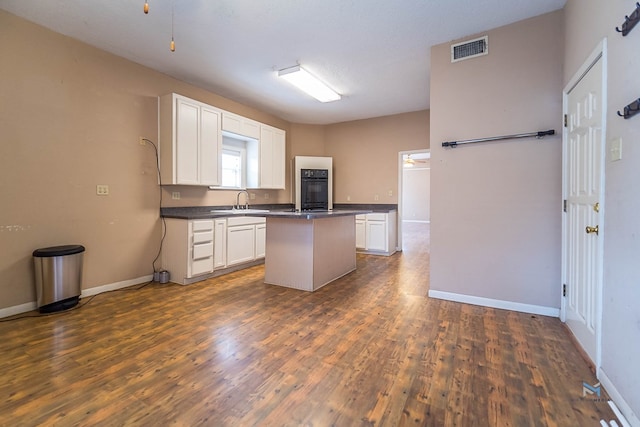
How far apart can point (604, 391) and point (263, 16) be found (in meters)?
3.71

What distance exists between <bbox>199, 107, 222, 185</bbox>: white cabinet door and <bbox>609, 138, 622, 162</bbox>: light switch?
163 inches

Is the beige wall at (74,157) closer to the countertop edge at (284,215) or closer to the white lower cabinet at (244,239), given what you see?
the countertop edge at (284,215)

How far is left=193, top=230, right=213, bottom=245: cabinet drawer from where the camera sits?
3.63 meters

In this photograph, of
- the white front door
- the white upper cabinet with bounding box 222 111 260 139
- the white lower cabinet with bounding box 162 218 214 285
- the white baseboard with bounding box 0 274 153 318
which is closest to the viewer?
the white front door

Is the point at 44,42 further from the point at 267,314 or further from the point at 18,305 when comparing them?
the point at 267,314

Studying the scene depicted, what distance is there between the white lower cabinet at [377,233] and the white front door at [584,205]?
314cm

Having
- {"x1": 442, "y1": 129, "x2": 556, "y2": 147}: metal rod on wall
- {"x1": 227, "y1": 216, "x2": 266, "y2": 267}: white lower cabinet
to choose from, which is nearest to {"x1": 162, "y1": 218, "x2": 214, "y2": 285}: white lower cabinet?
{"x1": 227, "y1": 216, "x2": 266, "y2": 267}: white lower cabinet

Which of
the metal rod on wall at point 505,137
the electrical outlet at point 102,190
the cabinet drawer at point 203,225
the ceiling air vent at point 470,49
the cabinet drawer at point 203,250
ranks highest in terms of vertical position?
the ceiling air vent at point 470,49

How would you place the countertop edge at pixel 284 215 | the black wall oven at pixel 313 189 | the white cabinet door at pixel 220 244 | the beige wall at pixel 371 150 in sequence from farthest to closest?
the black wall oven at pixel 313 189
the beige wall at pixel 371 150
the white cabinet door at pixel 220 244
the countertop edge at pixel 284 215

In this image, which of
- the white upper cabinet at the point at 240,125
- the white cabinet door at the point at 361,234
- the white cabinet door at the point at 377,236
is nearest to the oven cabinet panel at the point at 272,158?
the white upper cabinet at the point at 240,125

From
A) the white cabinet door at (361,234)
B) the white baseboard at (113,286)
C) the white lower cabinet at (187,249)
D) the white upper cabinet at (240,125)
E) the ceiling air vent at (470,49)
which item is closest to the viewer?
the ceiling air vent at (470,49)

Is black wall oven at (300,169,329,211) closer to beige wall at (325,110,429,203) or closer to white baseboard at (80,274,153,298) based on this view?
beige wall at (325,110,429,203)

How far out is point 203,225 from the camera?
12.2 feet

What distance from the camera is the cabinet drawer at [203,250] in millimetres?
3629
